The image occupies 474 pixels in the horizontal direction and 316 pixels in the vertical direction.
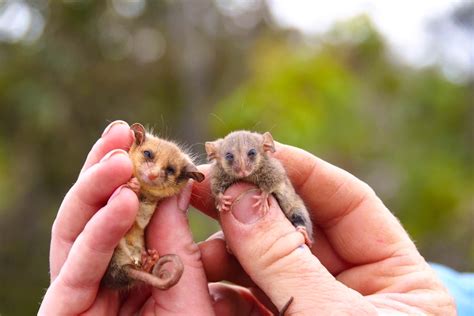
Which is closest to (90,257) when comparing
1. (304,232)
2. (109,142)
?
(109,142)

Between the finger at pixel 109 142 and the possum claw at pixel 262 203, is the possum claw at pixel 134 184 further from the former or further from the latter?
the possum claw at pixel 262 203

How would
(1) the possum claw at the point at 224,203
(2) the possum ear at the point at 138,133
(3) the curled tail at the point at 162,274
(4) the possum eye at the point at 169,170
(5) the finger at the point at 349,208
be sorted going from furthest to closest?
(5) the finger at the point at 349,208 → (2) the possum ear at the point at 138,133 → (4) the possum eye at the point at 169,170 → (1) the possum claw at the point at 224,203 → (3) the curled tail at the point at 162,274

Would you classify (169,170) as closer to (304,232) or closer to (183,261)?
(183,261)

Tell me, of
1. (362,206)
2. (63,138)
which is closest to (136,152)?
(362,206)

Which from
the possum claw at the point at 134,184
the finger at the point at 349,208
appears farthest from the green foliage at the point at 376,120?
the possum claw at the point at 134,184

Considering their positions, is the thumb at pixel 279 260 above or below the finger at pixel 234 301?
above

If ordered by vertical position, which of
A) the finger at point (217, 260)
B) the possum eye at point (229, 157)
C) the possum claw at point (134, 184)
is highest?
the possum eye at point (229, 157)

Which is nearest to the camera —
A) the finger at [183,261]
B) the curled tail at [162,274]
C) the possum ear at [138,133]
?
the curled tail at [162,274]
